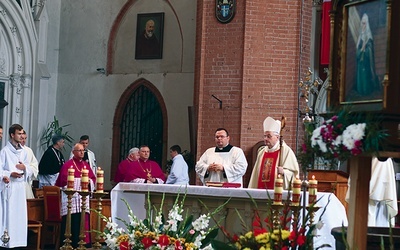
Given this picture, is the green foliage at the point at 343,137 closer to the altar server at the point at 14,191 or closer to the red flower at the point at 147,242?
the red flower at the point at 147,242

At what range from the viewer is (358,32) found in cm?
659

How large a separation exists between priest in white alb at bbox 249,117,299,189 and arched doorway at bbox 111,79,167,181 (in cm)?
812

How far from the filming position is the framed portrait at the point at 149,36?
70.8ft

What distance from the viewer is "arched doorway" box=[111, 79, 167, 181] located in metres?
21.4

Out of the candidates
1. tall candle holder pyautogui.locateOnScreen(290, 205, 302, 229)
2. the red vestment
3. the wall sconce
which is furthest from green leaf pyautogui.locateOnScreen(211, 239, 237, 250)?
the wall sconce

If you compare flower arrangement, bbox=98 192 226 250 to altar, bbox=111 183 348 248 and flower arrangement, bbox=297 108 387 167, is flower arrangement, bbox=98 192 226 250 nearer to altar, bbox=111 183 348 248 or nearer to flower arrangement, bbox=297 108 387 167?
flower arrangement, bbox=297 108 387 167

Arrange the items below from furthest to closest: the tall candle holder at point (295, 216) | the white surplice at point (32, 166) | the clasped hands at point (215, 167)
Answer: the white surplice at point (32, 166)
the clasped hands at point (215, 167)
the tall candle holder at point (295, 216)

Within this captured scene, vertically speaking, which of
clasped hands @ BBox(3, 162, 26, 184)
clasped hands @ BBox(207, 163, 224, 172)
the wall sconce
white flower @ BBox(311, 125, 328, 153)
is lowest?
clasped hands @ BBox(3, 162, 26, 184)

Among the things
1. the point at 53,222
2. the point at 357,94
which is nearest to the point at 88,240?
the point at 53,222

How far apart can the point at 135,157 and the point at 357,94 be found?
10151 mm

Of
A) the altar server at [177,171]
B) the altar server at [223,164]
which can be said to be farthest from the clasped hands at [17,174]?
the altar server at [177,171]

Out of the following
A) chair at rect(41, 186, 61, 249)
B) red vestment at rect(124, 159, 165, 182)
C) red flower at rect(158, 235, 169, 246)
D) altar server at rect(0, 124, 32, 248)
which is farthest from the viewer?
red vestment at rect(124, 159, 165, 182)

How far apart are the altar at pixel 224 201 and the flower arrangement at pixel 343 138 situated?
3.73m

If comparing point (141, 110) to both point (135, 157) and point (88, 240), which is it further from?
point (88, 240)
